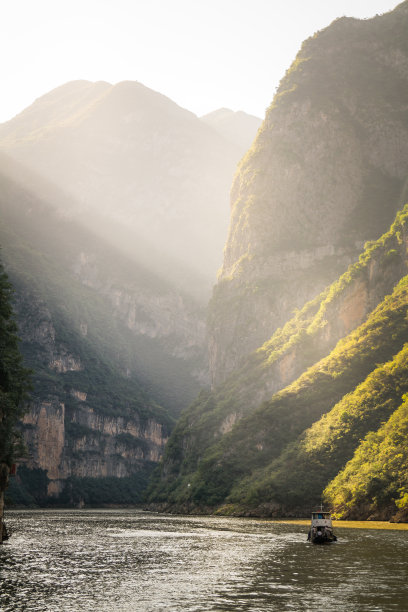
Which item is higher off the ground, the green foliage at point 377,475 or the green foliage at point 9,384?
the green foliage at point 9,384

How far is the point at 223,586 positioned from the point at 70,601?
37.1 feet

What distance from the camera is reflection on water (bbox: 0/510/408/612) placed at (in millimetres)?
40625

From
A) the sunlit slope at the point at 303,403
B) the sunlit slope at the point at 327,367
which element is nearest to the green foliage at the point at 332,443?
the sunlit slope at the point at 327,367

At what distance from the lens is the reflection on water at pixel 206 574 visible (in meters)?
40.6

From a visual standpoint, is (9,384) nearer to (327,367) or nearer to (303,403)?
(303,403)

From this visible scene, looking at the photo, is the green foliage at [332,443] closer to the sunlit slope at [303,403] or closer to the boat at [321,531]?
the sunlit slope at [303,403]

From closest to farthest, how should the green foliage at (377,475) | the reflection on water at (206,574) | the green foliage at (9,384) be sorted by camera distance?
the reflection on water at (206,574) → the green foliage at (9,384) → the green foliage at (377,475)

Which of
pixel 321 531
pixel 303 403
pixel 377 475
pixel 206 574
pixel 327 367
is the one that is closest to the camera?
pixel 206 574

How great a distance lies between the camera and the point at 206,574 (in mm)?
53688

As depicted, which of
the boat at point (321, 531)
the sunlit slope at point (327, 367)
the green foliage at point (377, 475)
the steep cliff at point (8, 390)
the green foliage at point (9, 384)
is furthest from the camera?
the sunlit slope at point (327, 367)

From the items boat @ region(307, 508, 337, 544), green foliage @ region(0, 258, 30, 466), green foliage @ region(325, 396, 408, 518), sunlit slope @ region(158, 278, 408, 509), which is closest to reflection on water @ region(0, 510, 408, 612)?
boat @ region(307, 508, 337, 544)

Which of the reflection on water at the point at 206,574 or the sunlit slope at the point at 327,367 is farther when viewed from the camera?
the sunlit slope at the point at 327,367

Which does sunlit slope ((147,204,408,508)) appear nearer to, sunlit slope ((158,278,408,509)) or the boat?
sunlit slope ((158,278,408,509))

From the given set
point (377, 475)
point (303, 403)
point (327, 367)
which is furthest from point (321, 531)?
point (327, 367)
